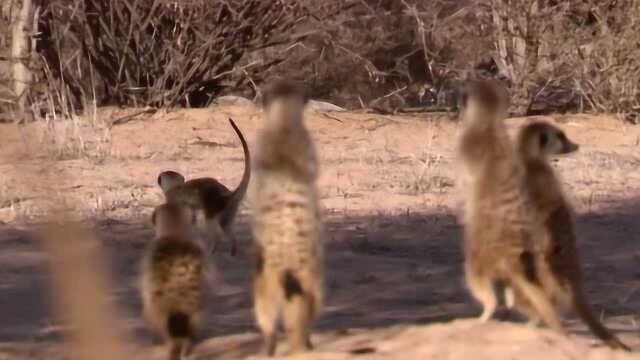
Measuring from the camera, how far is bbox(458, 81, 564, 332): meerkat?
17.8 ft

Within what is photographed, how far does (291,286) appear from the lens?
5.18 m

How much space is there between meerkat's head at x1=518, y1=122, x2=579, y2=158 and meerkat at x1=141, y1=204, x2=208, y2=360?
58.1 inches

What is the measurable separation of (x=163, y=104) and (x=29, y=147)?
57.3ft

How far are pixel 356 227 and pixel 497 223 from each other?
211 inches

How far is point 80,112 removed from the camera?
17.6 metres

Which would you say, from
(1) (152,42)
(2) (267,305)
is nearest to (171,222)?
(2) (267,305)

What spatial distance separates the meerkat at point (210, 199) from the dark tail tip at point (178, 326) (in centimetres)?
280

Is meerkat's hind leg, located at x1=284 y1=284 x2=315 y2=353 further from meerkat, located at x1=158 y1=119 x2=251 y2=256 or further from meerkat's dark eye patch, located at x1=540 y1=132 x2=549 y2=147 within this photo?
meerkat, located at x1=158 y1=119 x2=251 y2=256

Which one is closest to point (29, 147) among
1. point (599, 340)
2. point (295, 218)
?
point (295, 218)

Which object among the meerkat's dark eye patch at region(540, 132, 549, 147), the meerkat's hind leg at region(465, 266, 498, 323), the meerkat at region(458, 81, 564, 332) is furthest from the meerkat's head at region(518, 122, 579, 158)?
the meerkat's hind leg at region(465, 266, 498, 323)

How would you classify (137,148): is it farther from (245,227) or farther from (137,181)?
(245,227)

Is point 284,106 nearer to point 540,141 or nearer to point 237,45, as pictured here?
point 540,141

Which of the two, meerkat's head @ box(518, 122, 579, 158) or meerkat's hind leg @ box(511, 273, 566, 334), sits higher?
meerkat's head @ box(518, 122, 579, 158)

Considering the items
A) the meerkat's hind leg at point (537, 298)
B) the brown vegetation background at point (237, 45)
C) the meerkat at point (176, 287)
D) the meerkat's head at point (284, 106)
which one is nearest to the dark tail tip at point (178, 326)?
the meerkat at point (176, 287)
